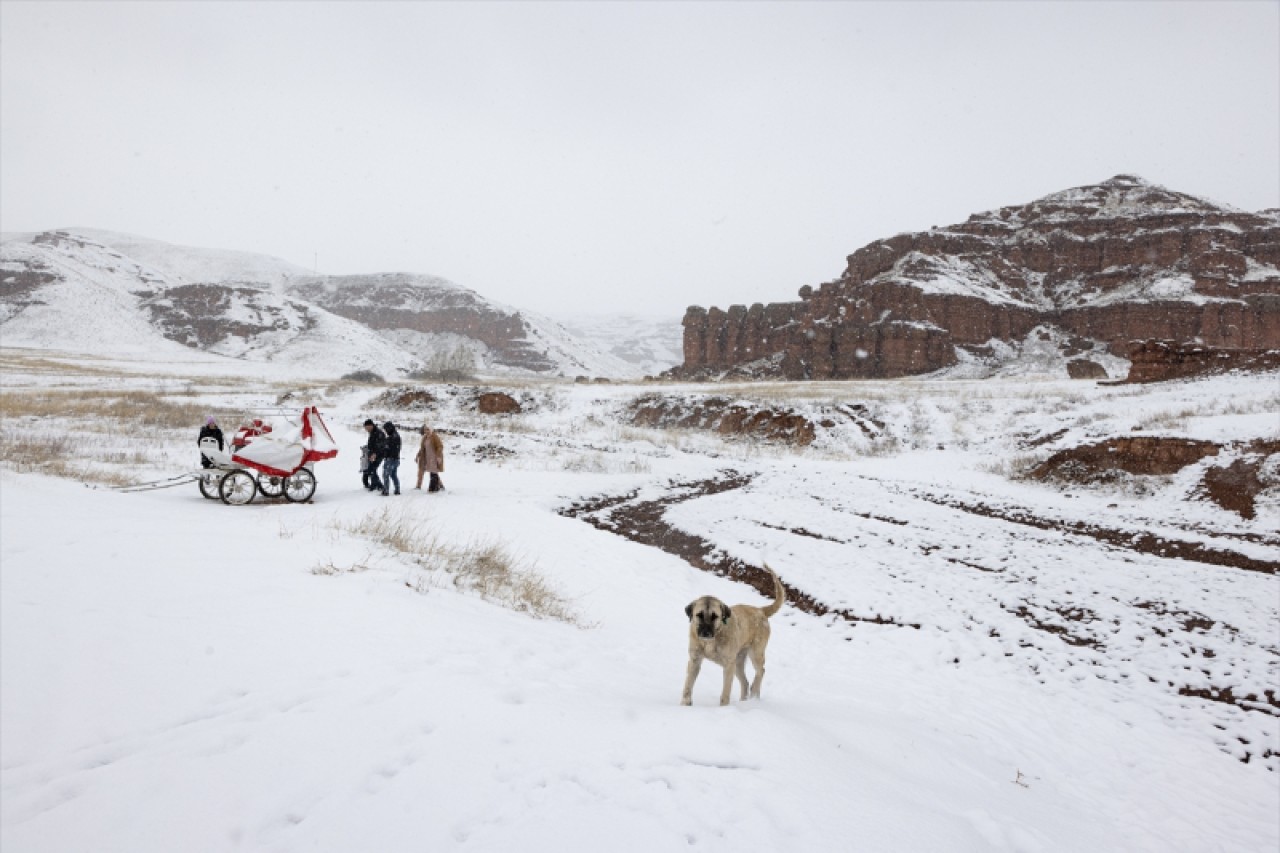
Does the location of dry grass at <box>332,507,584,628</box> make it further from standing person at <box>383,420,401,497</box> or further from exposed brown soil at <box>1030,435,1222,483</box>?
exposed brown soil at <box>1030,435,1222,483</box>

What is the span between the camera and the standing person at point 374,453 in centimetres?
1429

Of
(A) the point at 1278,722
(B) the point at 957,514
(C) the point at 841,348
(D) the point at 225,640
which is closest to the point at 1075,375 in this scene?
(C) the point at 841,348

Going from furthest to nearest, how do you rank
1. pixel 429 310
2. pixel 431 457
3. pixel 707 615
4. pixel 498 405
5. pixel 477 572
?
pixel 429 310 → pixel 498 405 → pixel 431 457 → pixel 477 572 → pixel 707 615

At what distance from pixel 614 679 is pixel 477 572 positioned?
3.37 meters

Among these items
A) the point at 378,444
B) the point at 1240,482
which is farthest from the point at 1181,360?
the point at 378,444

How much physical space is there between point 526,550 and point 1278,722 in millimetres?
10050

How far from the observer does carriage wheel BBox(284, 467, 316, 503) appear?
12812mm

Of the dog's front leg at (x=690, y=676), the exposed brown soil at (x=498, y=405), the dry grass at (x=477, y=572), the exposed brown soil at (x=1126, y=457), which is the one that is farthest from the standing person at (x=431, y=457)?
the exposed brown soil at (x=498, y=405)

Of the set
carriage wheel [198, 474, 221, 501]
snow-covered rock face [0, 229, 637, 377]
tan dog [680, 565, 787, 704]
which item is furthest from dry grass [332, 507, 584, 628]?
snow-covered rock face [0, 229, 637, 377]

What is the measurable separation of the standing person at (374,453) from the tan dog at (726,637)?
38.1ft

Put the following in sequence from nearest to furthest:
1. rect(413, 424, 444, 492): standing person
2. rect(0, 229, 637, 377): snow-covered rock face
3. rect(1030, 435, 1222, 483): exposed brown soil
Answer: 1. rect(413, 424, 444, 492): standing person
2. rect(1030, 435, 1222, 483): exposed brown soil
3. rect(0, 229, 637, 377): snow-covered rock face

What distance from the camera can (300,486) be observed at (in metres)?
13.0

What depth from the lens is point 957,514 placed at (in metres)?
14.5

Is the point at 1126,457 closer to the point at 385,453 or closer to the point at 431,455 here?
the point at 431,455
